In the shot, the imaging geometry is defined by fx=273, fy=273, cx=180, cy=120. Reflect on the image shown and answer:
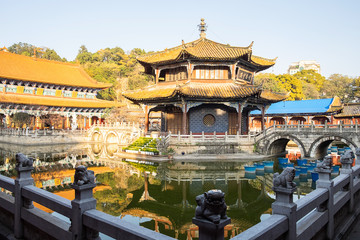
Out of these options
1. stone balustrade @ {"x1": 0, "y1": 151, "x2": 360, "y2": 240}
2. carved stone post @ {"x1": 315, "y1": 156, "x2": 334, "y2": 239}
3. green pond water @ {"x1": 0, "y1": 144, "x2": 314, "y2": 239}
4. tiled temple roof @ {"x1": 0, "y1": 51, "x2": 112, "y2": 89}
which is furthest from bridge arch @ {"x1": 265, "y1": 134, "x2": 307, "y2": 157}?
tiled temple roof @ {"x1": 0, "y1": 51, "x2": 112, "y2": 89}

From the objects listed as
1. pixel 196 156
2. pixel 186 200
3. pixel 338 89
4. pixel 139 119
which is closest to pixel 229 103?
pixel 196 156

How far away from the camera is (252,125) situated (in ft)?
143

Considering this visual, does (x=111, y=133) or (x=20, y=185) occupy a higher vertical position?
(x=20, y=185)

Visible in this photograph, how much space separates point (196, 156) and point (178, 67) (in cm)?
978

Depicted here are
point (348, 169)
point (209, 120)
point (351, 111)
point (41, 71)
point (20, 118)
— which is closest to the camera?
point (348, 169)

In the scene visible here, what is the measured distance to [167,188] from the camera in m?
14.5

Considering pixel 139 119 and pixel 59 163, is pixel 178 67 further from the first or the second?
pixel 139 119

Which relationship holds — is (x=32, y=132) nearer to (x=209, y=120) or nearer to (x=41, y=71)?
(x=41, y=71)

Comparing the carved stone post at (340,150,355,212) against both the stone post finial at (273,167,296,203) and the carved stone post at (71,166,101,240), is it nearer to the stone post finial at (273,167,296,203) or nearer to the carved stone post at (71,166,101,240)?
the stone post finial at (273,167,296,203)

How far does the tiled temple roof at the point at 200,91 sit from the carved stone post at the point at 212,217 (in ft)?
66.8

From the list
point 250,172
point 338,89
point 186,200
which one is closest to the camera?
point 186,200

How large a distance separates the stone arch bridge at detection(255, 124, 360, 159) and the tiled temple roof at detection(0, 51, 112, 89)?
1259 inches

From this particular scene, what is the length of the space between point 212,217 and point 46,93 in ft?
148

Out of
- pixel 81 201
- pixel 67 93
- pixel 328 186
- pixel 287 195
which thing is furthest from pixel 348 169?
pixel 67 93
